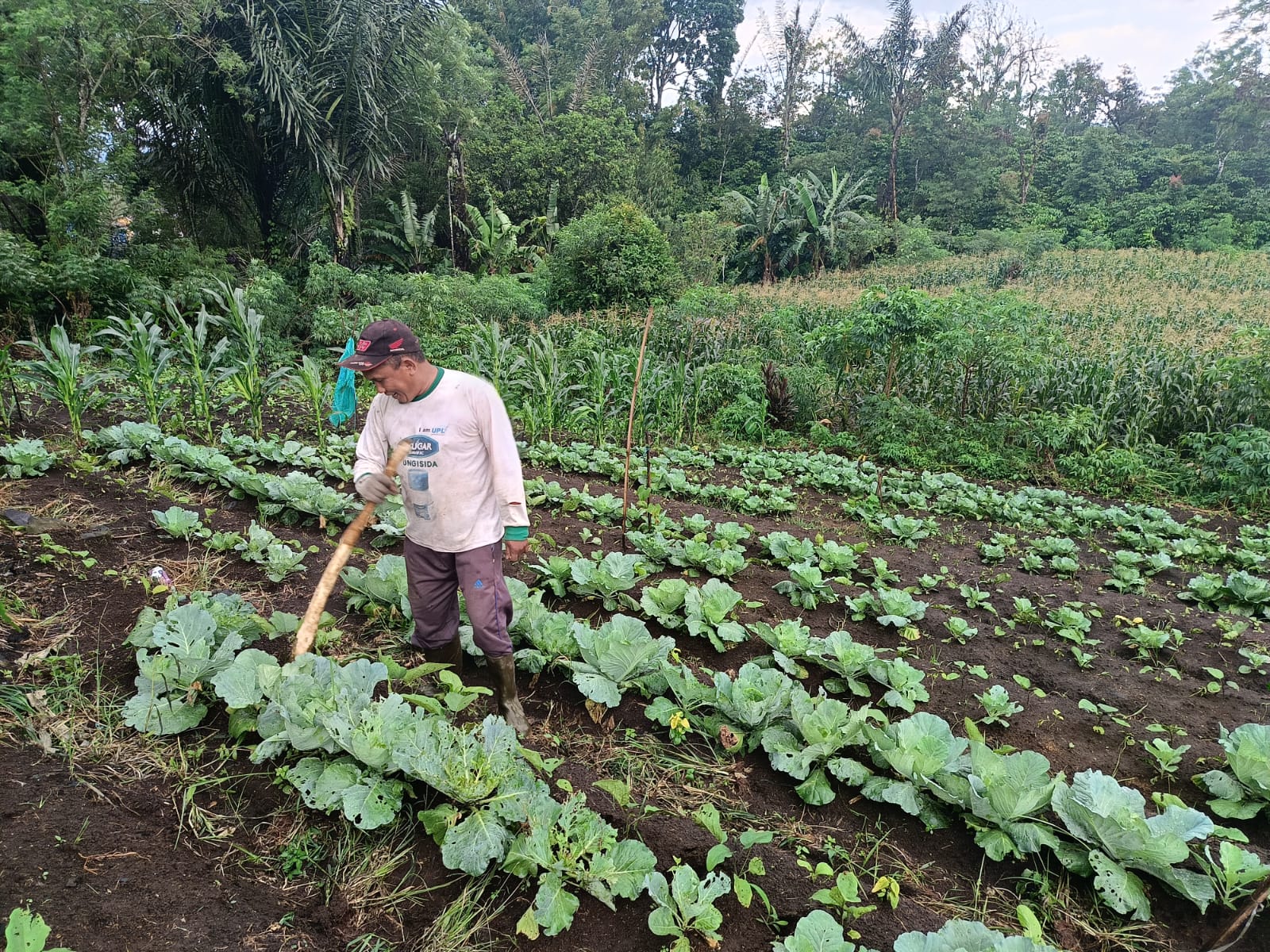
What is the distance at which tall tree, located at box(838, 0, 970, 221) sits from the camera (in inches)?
1256

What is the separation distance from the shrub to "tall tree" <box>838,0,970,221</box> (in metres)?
22.0

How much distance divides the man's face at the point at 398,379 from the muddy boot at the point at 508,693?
107cm

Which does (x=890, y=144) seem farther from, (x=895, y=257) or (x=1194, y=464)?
(x=1194, y=464)

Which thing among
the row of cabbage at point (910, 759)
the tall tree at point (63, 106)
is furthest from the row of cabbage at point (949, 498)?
the tall tree at point (63, 106)

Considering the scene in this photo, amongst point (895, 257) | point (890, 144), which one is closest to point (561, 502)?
point (895, 257)

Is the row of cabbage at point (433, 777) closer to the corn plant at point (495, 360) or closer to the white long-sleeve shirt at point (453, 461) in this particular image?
the white long-sleeve shirt at point (453, 461)

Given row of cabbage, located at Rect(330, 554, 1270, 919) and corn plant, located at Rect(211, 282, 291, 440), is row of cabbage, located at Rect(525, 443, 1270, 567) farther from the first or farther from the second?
row of cabbage, located at Rect(330, 554, 1270, 919)

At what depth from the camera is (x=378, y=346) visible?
2305mm

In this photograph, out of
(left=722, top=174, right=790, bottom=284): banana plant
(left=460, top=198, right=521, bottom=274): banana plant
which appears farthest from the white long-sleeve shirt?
(left=722, top=174, right=790, bottom=284): banana plant

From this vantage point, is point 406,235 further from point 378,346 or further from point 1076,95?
point 1076,95

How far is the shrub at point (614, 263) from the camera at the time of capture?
14.2 m

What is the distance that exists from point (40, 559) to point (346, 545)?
184cm

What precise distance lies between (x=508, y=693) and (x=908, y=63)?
3953 cm

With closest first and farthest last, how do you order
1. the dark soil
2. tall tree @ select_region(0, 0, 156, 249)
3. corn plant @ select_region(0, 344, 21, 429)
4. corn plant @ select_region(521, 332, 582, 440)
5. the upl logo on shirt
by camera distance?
the dark soil, the upl logo on shirt, corn plant @ select_region(0, 344, 21, 429), corn plant @ select_region(521, 332, 582, 440), tall tree @ select_region(0, 0, 156, 249)
